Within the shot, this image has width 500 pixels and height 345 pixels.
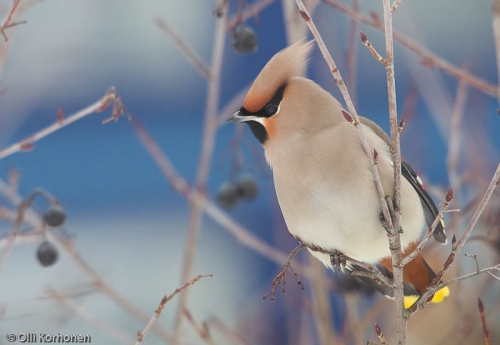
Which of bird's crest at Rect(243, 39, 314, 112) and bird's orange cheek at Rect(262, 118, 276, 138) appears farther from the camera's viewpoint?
bird's orange cheek at Rect(262, 118, 276, 138)

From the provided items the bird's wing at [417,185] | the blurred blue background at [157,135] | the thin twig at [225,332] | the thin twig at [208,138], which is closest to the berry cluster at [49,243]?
the thin twig at [208,138]

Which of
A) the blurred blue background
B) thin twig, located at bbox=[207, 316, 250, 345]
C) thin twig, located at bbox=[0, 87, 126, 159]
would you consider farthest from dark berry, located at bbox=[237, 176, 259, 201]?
the blurred blue background

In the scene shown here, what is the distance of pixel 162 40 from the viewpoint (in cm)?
573

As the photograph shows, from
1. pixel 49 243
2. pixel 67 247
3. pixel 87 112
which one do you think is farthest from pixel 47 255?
pixel 87 112

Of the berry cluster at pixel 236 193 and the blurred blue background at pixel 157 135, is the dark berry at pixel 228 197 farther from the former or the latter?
the blurred blue background at pixel 157 135

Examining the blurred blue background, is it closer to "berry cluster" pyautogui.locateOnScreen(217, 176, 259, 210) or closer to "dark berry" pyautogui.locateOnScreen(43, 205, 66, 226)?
"berry cluster" pyautogui.locateOnScreen(217, 176, 259, 210)

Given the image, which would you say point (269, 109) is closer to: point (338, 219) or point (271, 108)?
point (271, 108)

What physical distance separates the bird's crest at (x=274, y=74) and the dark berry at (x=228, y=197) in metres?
0.71

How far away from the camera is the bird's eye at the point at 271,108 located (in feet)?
5.97

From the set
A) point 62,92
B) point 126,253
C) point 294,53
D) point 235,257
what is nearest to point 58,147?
point 62,92

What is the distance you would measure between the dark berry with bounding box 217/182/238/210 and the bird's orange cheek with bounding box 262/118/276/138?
23.0 inches

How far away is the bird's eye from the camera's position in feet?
5.97

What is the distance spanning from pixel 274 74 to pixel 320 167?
274 mm

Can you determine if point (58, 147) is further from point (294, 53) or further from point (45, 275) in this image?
point (294, 53)
